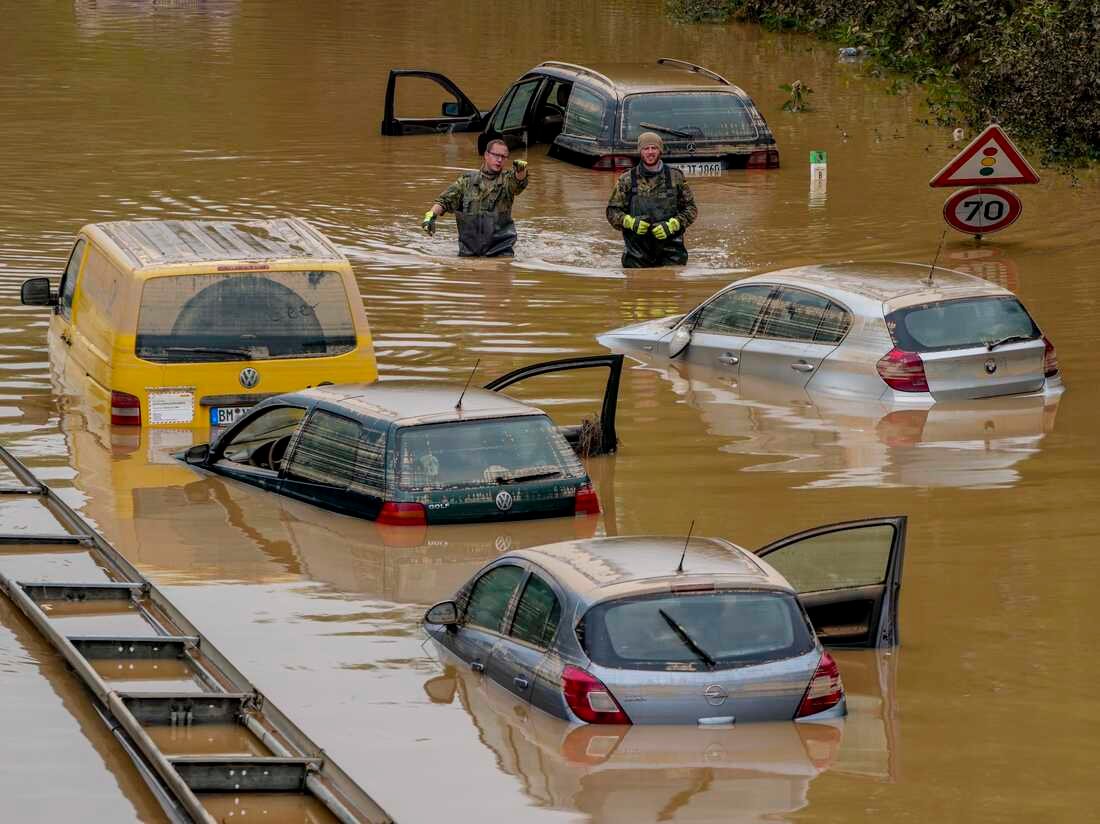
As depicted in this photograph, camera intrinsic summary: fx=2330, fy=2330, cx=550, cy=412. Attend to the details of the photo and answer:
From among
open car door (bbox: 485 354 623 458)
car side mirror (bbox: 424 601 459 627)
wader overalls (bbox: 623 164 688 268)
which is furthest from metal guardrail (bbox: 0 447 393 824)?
wader overalls (bbox: 623 164 688 268)

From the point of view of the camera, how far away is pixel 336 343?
1669cm

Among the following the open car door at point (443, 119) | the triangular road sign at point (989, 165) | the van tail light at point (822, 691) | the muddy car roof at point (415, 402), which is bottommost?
the open car door at point (443, 119)

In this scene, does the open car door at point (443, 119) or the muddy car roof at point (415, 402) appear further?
the open car door at point (443, 119)

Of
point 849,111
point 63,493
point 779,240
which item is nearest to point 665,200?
point 779,240

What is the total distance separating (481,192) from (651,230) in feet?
6.08

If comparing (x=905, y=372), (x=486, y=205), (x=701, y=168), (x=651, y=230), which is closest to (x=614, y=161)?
(x=701, y=168)

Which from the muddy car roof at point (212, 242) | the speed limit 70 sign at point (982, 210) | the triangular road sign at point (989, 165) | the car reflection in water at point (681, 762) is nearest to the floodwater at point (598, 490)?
the car reflection in water at point (681, 762)

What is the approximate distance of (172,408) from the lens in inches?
656

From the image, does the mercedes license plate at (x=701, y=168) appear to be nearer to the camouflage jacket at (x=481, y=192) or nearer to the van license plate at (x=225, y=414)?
the camouflage jacket at (x=481, y=192)

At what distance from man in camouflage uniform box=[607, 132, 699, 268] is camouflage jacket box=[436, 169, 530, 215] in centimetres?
105

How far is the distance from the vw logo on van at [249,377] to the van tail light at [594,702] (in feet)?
22.1

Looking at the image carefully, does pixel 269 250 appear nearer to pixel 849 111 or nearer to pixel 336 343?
pixel 336 343

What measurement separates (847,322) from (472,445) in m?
4.96

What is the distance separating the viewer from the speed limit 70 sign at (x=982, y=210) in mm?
24516
